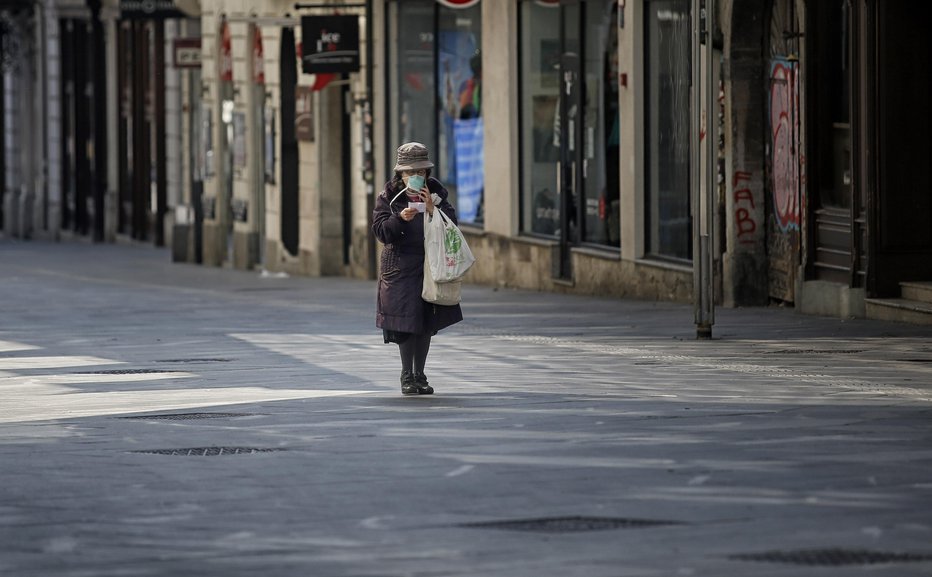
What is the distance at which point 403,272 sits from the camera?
13320mm

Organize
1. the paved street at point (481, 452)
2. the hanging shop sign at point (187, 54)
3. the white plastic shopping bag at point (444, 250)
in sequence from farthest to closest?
the hanging shop sign at point (187, 54) → the white plastic shopping bag at point (444, 250) → the paved street at point (481, 452)

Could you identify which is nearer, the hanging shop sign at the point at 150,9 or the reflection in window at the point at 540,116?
the reflection in window at the point at 540,116

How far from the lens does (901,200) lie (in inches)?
717

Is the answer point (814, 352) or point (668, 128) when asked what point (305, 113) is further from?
point (814, 352)

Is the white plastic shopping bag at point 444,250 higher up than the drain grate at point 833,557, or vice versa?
the white plastic shopping bag at point 444,250

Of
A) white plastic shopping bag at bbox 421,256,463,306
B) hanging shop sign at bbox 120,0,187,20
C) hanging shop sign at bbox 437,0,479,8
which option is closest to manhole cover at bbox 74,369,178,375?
white plastic shopping bag at bbox 421,256,463,306

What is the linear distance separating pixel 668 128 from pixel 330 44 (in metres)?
9.52

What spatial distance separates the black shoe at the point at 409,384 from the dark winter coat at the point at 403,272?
0.26 metres

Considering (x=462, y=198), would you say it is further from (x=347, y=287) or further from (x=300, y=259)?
(x=300, y=259)

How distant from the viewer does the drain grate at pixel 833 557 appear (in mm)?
7551

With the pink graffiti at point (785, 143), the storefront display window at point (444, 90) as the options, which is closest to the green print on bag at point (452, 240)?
the pink graffiti at point (785, 143)

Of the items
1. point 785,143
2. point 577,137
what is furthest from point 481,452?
point 577,137

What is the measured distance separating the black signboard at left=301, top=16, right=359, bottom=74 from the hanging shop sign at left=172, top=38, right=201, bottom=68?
373 inches

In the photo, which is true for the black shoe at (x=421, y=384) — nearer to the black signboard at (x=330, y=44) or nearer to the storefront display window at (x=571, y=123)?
the storefront display window at (x=571, y=123)
